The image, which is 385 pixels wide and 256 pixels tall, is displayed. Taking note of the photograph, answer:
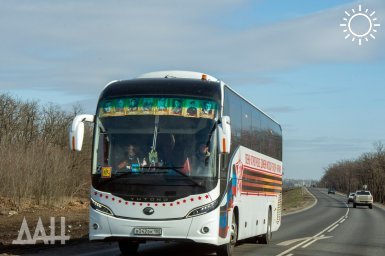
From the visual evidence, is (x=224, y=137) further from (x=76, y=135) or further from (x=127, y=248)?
(x=127, y=248)

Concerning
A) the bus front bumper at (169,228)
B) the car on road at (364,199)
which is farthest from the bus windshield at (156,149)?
the car on road at (364,199)

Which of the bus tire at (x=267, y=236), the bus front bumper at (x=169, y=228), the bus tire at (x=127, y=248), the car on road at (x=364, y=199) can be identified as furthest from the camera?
the car on road at (x=364, y=199)

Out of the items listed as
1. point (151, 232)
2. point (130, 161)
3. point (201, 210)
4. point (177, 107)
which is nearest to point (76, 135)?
point (130, 161)

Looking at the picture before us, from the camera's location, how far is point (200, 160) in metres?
11.5

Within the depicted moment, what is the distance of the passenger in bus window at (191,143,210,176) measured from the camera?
11.4m

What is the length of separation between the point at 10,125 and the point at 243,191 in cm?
6057

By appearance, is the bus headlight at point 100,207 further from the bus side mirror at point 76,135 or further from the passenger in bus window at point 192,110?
the passenger in bus window at point 192,110

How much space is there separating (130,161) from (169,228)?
4.65 ft

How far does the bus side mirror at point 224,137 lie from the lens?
36.6 feet

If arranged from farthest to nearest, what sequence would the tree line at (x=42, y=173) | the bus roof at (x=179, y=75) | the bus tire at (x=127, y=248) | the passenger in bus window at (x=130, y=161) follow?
the tree line at (x=42, y=173) < the bus tire at (x=127, y=248) < the bus roof at (x=179, y=75) < the passenger in bus window at (x=130, y=161)

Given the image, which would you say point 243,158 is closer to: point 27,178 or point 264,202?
point 264,202

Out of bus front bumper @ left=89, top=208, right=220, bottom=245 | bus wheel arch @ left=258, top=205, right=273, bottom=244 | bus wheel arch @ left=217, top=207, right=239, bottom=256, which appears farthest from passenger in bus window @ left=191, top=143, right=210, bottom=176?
bus wheel arch @ left=258, top=205, right=273, bottom=244

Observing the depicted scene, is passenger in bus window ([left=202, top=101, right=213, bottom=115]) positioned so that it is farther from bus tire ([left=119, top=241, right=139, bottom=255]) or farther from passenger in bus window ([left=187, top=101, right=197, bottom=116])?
bus tire ([left=119, top=241, right=139, bottom=255])

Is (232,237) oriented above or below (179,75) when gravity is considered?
below
